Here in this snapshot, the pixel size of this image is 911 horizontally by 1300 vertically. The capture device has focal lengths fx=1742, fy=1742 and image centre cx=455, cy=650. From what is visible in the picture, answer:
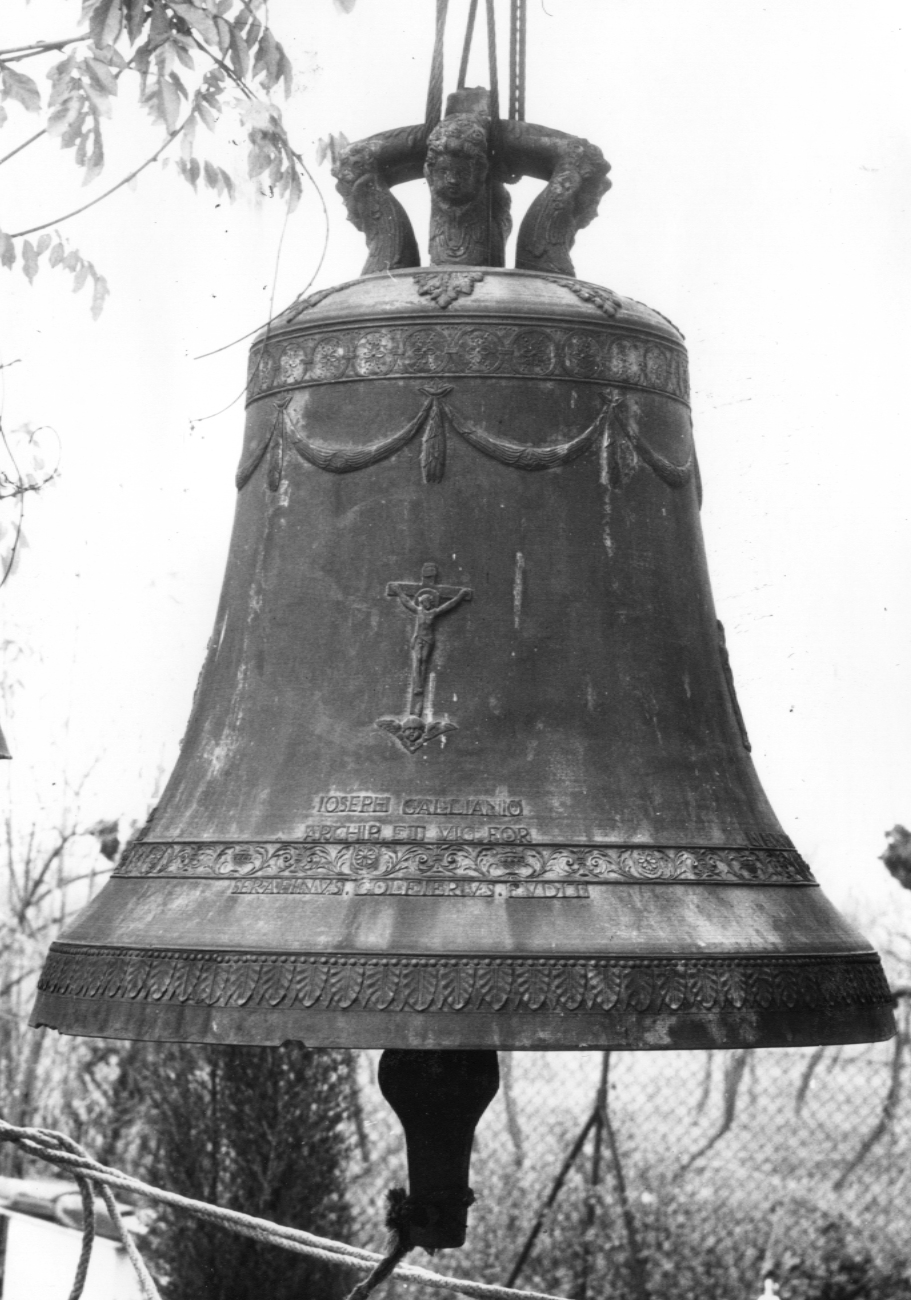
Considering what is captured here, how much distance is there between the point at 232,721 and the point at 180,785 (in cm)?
11

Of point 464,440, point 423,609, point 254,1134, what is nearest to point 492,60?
point 464,440

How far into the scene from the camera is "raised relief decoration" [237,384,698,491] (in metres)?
2.25

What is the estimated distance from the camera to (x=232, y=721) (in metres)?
2.32

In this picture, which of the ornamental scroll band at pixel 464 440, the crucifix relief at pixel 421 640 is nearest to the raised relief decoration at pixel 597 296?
the ornamental scroll band at pixel 464 440

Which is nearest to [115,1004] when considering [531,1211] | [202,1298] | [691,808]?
[691,808]

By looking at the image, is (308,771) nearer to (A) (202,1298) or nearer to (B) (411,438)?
(B) (411,438)

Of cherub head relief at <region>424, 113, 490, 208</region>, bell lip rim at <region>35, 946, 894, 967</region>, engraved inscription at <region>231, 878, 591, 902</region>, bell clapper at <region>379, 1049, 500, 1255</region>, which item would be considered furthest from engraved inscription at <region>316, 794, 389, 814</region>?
cherub head relief at <region>424, 113, 490, 208</region>

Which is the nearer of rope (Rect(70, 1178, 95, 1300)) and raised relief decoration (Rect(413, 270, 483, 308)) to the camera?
raised relief decoration (Rect(413, 270, 483, 308))

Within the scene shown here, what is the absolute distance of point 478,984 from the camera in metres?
1.90

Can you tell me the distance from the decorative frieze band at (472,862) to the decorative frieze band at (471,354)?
629 millimetres

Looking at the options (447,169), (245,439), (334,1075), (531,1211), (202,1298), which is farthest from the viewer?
(531,1211)

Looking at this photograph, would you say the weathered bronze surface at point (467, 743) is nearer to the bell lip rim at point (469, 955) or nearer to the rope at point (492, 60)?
the bell lip rim at point (469, 955)

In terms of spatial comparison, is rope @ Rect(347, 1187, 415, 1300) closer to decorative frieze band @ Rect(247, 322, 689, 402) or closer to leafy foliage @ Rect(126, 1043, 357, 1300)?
decorative frieze band @ Rect(247, 322, 689, 402)

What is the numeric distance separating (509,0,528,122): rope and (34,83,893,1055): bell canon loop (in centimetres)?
8
